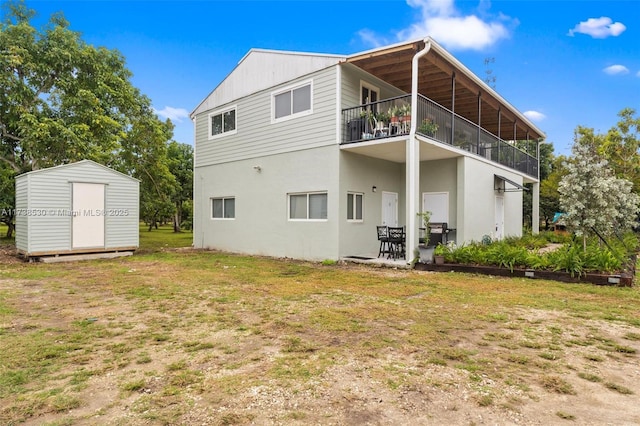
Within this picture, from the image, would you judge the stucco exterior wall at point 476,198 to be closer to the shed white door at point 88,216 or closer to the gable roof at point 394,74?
the gable roof at point 394,74

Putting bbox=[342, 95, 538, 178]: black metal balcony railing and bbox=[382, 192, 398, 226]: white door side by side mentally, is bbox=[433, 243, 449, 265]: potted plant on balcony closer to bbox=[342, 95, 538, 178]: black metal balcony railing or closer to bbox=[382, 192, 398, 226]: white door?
bbox=[382, 192, 398, 226]: white door

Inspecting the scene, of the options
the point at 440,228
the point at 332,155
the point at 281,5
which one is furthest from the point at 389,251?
the point at 281,5

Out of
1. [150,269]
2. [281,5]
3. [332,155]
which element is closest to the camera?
[150,269]

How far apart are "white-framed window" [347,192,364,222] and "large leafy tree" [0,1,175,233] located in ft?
38.4

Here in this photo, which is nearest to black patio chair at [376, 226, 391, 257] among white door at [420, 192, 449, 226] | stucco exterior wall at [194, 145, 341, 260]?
stucco exterior wall at [194, 145, 341, 260]

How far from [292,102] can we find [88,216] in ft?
25.2

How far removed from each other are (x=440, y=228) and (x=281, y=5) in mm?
12423

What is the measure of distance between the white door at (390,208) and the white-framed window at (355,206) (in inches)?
47.3

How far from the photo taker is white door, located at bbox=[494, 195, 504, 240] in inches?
617

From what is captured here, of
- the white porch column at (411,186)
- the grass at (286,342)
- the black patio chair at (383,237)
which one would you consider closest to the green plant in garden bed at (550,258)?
the grass at (286,342)

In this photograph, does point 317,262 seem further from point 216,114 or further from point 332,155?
point 216,114

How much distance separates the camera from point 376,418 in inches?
102

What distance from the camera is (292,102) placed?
1250 cm

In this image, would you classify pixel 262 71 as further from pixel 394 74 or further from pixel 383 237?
pixel 383 237
